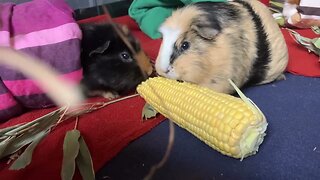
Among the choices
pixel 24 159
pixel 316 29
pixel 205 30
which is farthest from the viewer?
pixel 316 29

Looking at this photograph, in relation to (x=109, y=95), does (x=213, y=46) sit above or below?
above

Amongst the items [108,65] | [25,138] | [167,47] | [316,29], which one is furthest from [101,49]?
[316,29]

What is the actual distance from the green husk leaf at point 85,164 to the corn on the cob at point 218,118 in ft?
0.45

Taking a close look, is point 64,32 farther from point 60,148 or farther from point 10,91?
point 60,148

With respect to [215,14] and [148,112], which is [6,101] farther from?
[215,14]

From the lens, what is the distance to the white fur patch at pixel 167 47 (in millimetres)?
656

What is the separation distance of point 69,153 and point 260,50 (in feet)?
1.43

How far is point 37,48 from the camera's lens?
27.8 inches

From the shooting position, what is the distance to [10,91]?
73cm

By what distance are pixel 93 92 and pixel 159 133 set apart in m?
0.23

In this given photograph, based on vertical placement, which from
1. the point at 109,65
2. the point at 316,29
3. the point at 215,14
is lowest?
the point at 316,29

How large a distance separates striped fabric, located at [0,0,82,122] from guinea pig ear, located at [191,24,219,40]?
0.85 feet

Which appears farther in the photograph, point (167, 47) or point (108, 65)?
point (108, 65)

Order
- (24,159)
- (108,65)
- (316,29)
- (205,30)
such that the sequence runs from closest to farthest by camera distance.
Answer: (24,159) → (205,30) → (108,65) → (316,29)
